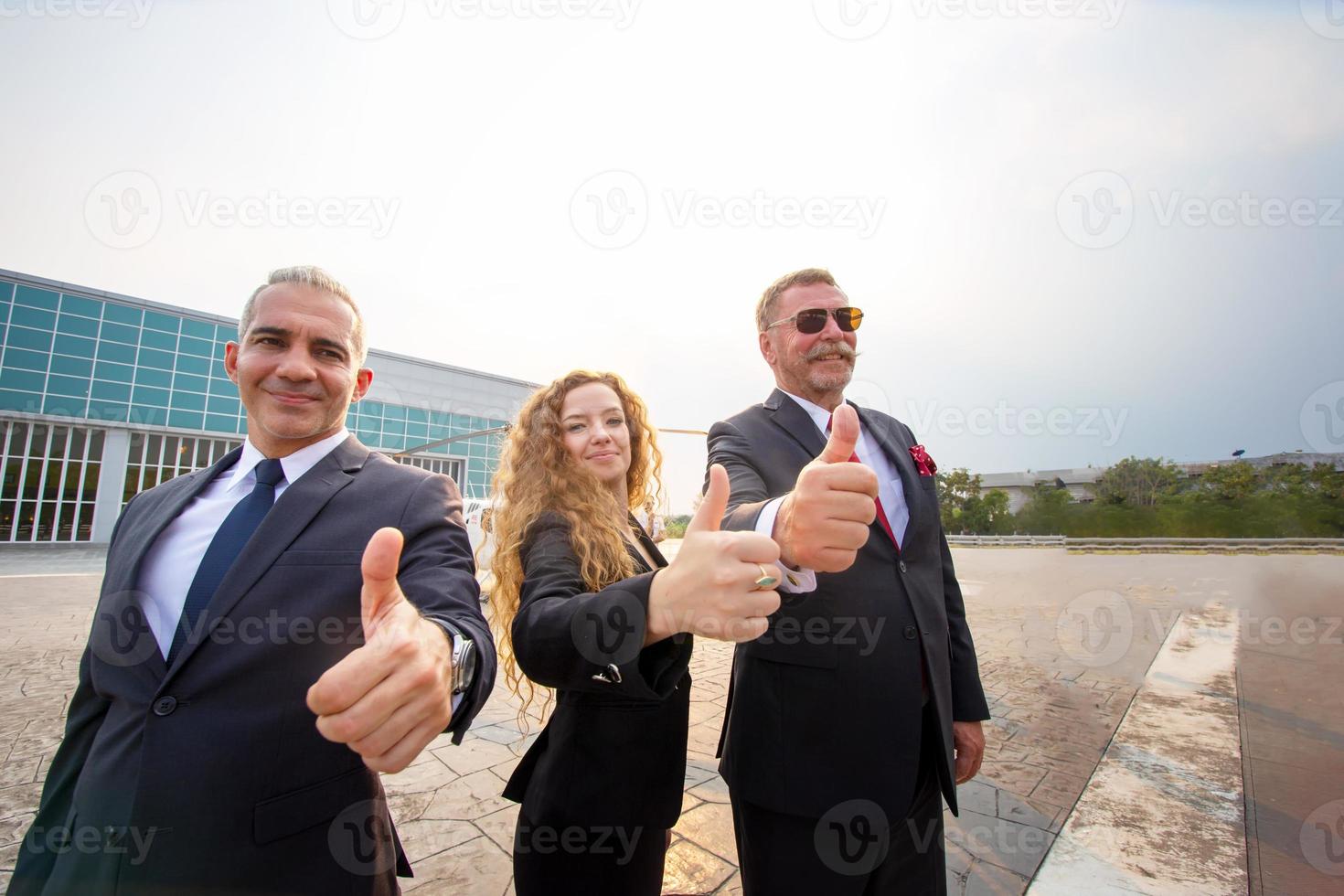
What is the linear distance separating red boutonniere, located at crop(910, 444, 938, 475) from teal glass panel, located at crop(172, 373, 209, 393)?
31.8 meters

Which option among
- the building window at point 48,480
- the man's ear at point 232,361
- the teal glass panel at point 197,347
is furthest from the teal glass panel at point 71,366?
the man's ear at point 232,361

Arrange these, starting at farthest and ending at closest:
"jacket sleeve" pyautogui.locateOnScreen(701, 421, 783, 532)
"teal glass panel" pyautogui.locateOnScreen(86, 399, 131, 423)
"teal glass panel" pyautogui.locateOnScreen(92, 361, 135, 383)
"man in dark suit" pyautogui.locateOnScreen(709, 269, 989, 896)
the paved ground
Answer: "teal glass panel" pyautogui.locateOnScreen(92, 361, 135, 383) → "teal glass panel" pyautogui.locateOnScreen(86, 399, 131, 423) → the paved ground → "jacket sleeve" pyautogui.locateOnScreen(701, 421, 783, 532) → "man in dark suit" pyautogui.locateOnScreen(709, 269, 989, 896)

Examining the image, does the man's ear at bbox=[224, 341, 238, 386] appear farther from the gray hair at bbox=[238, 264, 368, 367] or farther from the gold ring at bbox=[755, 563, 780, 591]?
the gold ring at bbox=[755, 563, 780, 591]

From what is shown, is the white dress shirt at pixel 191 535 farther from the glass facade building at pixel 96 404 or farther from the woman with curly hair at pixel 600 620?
the glass facade building at pixel 96 404

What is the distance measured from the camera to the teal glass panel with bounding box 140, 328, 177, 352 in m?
23.4

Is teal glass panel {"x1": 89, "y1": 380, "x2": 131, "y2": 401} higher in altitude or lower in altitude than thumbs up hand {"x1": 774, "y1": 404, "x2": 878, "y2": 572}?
higher

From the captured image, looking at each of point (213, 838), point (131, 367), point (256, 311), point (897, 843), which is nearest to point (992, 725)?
point (897, 843)

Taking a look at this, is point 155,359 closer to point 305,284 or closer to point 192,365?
point 192,365

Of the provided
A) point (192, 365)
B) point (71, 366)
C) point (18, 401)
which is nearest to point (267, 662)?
point (192, 365)

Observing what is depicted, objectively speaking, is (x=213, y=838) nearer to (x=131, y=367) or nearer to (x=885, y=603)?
(x=885, y=603)

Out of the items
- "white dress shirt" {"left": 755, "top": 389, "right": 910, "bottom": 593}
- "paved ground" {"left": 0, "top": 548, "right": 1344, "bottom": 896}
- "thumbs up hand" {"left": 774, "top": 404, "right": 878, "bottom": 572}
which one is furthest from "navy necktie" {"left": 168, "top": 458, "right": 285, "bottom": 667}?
"paved ground" {"left": 0, "top": 548, "right": 1344, "bottom": 896}

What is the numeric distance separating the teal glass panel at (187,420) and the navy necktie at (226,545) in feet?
99.2

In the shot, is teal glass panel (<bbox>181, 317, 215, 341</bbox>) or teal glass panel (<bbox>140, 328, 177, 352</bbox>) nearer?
teal glass panel (<bbox>140, 328, 177, 352</bbox>)

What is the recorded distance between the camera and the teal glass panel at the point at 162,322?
926 inches
